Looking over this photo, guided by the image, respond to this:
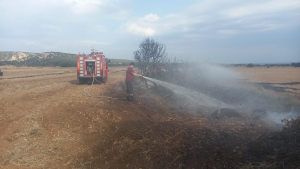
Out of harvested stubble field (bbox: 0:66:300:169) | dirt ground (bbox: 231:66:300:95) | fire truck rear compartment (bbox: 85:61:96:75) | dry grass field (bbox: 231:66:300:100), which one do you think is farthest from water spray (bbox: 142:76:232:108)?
fire truck rear compartment (bbox: 85:61:96:75)

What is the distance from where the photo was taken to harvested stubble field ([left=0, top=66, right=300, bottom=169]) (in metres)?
4.71

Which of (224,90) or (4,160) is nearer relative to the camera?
(4,160)

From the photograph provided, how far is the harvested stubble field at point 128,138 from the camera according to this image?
471 cm

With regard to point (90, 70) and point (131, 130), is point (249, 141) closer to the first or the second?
point (131, 130)

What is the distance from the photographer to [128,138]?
20.0 feet

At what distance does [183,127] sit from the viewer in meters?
6.91

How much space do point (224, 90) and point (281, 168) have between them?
9.50m

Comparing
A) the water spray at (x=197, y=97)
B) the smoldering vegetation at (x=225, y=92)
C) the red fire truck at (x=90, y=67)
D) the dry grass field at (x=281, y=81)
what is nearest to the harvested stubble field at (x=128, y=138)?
the smoldering vegetation at (x=225, y=92)

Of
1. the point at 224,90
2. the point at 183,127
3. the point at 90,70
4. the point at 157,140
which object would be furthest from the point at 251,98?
the point at 90,70

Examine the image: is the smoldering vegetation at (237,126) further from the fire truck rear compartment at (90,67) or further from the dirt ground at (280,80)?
the fire truck rear compartment at (90,67)

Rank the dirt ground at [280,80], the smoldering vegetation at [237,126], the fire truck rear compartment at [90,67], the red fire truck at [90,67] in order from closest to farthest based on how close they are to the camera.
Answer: the smoldering vegetation at [237,126] < the dirt ground at [280,80] < the red fire truck at [90,67] < the fire truck rear compartment at [90,67]

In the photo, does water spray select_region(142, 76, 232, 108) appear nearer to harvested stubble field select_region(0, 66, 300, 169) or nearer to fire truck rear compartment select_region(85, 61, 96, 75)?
harvested stubble field select_region(0, 66, 300, 169)

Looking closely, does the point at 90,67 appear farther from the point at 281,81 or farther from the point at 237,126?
the point at 281,81

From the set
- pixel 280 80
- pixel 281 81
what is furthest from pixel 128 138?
pixel 280 80
